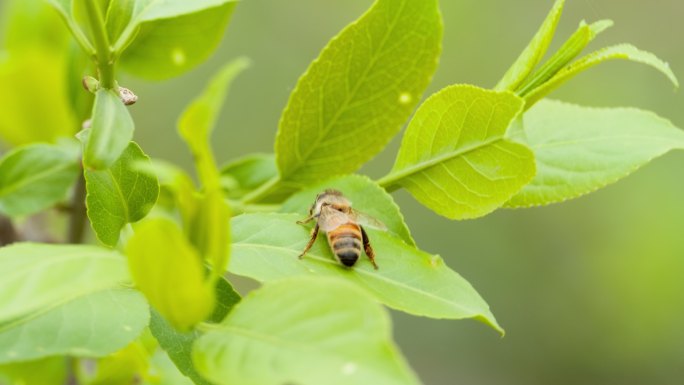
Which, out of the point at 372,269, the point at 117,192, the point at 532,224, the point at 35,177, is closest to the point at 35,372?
the point at 35,177

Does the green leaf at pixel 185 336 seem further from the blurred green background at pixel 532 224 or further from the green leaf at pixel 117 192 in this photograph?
the blurred green background at pixel 532 224

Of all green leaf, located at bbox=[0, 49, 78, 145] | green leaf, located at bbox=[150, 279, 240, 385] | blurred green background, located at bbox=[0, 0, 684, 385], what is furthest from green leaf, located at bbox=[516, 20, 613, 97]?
blurred green background, located at bbox=[0, 0, 684, 385]

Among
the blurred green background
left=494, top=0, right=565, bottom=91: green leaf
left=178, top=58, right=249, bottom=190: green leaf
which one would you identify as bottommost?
the blurred green background

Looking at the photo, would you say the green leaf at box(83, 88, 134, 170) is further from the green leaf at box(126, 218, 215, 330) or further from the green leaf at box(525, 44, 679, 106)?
the green leaf at box(525, 44, 679, 106)

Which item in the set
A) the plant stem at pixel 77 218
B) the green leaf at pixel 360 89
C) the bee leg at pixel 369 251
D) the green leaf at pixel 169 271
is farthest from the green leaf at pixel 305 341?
the plant stem at pixel 77 218

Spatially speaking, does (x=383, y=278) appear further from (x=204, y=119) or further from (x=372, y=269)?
(x=204, y=119)

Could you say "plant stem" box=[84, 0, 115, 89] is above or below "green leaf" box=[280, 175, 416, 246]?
above
